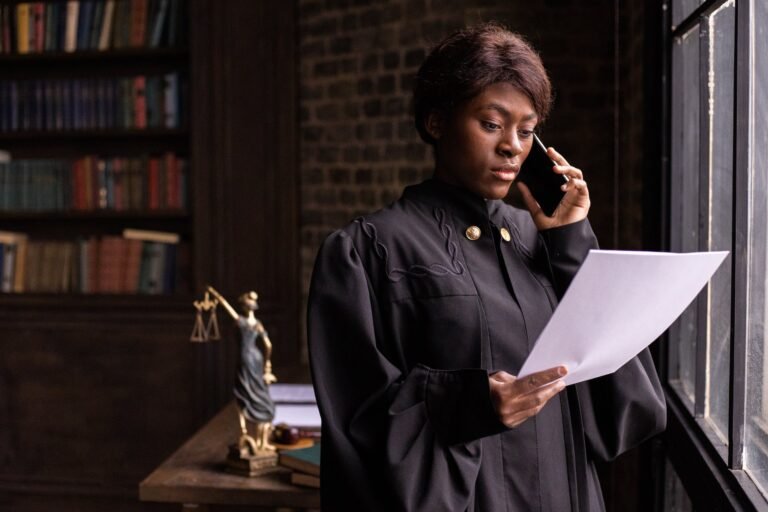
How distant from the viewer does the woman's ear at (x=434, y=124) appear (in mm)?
1601

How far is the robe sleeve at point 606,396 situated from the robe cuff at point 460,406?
0.97 ft

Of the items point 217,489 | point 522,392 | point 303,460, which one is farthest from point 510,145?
point 217,489

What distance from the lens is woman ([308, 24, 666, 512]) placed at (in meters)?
1.47

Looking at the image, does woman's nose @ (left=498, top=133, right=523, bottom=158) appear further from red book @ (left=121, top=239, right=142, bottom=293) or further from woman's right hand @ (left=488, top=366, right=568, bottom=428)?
red book @ (left=121, top=239, right=142, bottom=293)

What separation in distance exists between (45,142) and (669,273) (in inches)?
179

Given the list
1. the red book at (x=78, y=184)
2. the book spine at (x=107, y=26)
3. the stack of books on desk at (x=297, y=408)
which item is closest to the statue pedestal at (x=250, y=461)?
the stack of books on desk at (x=297, y=408)

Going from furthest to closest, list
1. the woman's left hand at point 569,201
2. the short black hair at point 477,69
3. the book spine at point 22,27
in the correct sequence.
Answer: the book spine at point 22,27 → the woman's left hand at point 569,201 → the short black hair at point 477,69

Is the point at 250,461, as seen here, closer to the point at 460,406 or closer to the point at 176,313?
the point at 460,406

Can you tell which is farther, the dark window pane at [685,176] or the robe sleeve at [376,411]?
the dark window pane at [685,176]

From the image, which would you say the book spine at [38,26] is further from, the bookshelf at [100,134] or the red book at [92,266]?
the red book at [92,266]

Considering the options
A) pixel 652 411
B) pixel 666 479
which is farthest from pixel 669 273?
pixel 666 479

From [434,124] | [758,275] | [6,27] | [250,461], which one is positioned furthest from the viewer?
[6,27]

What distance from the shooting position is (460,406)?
1437mm

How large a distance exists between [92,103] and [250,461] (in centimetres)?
322
